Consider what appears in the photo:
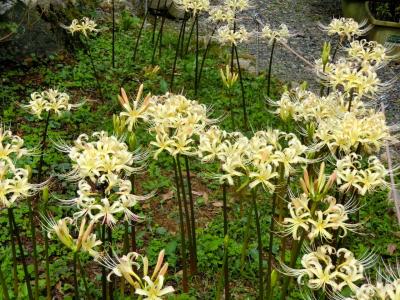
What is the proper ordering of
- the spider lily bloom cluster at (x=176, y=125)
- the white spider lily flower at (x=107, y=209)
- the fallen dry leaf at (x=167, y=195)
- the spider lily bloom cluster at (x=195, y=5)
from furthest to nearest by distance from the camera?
the spider lily bloom cluster at (x=195, y=5)
the fallen dry leaf at (x=167, y=195)
the spider lily bloom cluster at (x=176, y=125)
the white spider lily flower at (x=107, y=209)

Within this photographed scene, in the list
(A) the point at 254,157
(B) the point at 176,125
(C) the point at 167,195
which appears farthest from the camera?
(C) the point at 167,195

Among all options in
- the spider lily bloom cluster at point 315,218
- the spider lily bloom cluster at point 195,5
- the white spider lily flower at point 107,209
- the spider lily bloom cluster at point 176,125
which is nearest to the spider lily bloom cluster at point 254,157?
the spider lily bloom cluster at point 176,125

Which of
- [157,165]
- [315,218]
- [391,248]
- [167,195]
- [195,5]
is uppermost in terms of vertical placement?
[195,5]

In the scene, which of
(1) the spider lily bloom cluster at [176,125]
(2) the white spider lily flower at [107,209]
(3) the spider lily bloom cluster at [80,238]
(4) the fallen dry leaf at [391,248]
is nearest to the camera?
(3) the spider lily bloom cluster at [80,238]

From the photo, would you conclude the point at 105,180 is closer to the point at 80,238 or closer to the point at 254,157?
the point at 80,238

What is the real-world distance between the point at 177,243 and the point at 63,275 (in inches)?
30.2

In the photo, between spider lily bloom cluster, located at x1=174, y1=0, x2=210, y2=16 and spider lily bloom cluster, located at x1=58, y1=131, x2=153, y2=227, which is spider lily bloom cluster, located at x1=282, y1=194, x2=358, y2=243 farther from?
spider lily bloom cluster, located at x1=174, y1=0, x2=210, y2=16

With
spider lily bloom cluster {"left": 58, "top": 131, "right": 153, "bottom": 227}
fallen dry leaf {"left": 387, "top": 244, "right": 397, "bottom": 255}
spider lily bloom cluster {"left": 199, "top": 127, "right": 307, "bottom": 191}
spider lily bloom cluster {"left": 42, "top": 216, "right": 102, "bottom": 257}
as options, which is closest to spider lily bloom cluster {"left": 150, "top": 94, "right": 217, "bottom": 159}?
spider lily bloom cluster {"left": 199, "top": 127, "right": 307, "bottom": 191}

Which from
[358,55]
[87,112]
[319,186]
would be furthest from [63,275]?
[358,55]

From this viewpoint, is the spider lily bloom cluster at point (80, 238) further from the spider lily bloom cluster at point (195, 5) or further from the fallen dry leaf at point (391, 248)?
the spider lily bloom cluster at point (195, 5)

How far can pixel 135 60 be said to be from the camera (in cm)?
632

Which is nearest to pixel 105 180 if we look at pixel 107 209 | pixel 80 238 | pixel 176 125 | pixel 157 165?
pixel 107 209

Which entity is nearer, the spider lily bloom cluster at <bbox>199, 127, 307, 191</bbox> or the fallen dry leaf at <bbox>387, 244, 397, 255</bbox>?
the spider lily bloom cluster at <bbox>199, 127, 307, 191</bbox>

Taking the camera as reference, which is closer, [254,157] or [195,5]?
[254,157]
